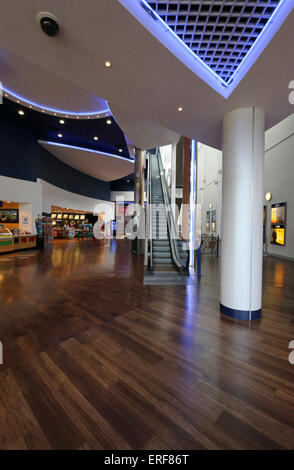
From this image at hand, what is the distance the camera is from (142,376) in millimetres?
1747

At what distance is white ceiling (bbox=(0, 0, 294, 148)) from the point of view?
1586 millimetres

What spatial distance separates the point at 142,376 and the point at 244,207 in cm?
246

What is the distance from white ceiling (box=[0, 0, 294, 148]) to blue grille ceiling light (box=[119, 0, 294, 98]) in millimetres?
100

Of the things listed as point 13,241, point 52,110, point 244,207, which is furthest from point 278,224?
point 13,241

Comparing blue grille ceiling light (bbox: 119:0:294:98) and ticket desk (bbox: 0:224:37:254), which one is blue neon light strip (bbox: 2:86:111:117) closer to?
ticket desk (bbox: 0:224:37:254)

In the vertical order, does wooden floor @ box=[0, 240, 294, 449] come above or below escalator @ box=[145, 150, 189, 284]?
below

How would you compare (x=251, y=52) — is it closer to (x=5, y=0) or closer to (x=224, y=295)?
(x=5, y=0)

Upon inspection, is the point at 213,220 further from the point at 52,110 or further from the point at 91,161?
the point at 52,110

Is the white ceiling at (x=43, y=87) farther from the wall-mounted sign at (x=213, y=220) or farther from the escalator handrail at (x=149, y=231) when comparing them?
the wall-mounted sign at (x=213, y=220)

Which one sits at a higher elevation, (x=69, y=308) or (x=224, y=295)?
(x=224, y=295)

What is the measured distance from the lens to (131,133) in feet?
21.6

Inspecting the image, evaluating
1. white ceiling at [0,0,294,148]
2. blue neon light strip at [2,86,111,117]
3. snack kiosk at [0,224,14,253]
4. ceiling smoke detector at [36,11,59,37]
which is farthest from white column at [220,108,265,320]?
snack kiosk at [0,224,14,253]
